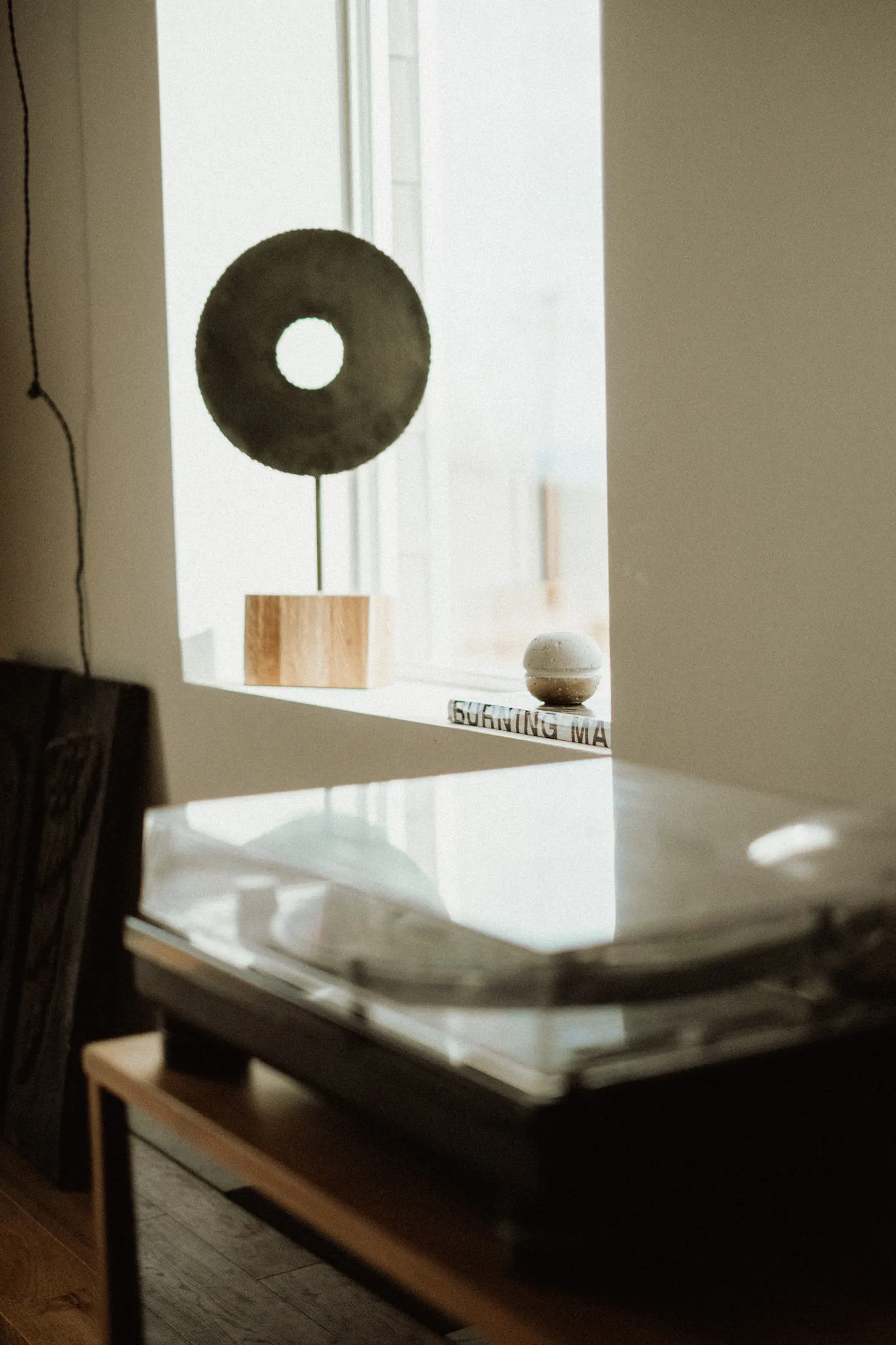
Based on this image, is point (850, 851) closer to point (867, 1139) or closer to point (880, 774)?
point (867, 1139)

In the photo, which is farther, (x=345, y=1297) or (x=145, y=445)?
(x=145, y=445)

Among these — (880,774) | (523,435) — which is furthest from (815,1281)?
(523,435)

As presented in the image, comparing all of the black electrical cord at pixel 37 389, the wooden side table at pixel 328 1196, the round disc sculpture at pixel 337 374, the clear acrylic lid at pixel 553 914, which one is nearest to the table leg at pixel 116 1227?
the wooden side table at pixel 328 1196

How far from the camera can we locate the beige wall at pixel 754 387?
48.7 inches

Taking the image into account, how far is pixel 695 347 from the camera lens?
1427mm

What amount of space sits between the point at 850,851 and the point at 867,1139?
0.50ft

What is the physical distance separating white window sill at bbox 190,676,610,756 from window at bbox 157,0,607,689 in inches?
3.2

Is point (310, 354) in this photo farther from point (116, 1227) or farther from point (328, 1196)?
point (328, 1196)

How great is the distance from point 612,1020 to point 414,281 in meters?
2.09

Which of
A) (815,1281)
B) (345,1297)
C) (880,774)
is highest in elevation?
(880,774)

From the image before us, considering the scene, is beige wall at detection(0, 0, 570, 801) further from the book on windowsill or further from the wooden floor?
the wooden floor

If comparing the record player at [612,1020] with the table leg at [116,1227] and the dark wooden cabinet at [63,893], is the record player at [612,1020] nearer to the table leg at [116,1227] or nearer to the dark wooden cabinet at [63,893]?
the table leg at [116,1227]

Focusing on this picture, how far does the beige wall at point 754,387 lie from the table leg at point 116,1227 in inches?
26.8

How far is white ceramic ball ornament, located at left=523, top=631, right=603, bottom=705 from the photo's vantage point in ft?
6.25
